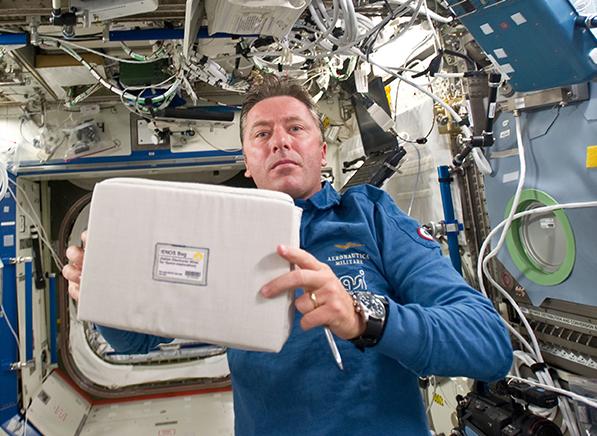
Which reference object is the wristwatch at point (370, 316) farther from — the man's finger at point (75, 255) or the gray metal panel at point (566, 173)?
the gray metal panel at point (566, 173)

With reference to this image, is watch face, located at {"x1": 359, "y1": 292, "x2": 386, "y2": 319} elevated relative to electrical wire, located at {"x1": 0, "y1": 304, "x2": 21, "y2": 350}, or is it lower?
elevated

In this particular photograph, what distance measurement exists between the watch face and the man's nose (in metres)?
0.61

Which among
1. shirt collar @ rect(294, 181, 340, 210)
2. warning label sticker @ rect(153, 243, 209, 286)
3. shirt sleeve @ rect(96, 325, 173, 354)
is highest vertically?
shirt collar @ rect(294, 181, 340, 210)

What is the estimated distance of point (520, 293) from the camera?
1.58 metres

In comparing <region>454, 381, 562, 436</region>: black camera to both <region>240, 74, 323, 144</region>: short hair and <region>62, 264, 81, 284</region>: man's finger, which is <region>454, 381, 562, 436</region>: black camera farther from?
<region>62, 264, 81, 284</region>: man's finger

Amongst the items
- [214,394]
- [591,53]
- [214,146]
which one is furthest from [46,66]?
[214,394]

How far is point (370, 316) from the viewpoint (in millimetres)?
701

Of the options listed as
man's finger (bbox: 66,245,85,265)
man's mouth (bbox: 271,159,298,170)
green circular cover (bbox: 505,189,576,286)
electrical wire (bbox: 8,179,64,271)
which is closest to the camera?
man's finger (bbox: 66,245,85,265)

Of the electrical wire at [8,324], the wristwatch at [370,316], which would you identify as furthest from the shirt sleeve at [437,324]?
the electrical wire at [8,324]

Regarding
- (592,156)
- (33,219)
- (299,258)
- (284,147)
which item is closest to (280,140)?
(284,147)

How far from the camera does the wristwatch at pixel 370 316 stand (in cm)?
70

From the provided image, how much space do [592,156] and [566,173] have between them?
4.7 inches

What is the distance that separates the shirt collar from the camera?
1.19 m

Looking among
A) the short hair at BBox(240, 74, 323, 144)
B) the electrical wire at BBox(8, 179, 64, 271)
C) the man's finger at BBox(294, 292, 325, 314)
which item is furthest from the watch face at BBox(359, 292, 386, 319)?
the electrical wire at BBox(8, 179, 64, 271)
